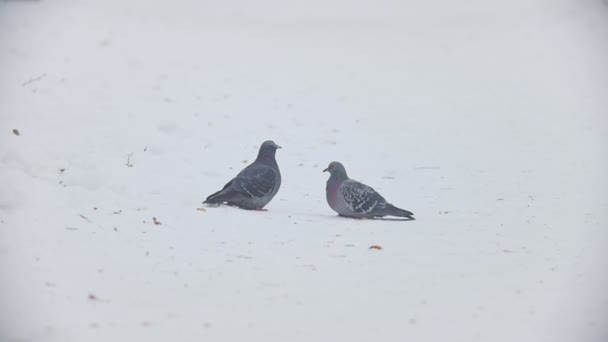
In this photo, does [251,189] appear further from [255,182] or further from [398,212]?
[398,212]

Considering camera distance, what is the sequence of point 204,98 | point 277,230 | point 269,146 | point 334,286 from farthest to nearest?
point 204,98 < point 269,146 < point 277,230 < point 334,286

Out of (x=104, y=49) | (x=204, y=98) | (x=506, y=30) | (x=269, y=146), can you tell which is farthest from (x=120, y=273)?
(x=506, y=30)

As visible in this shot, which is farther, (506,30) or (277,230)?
(506,30)

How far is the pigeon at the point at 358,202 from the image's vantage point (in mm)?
8508

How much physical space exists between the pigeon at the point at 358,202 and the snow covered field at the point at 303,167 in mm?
228

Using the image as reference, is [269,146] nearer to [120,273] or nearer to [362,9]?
[120,273]

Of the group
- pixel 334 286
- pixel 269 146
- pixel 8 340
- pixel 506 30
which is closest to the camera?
pixel 8 340

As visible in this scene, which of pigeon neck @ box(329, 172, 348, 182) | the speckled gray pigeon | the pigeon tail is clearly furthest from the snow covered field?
pigeon neck @ box(329, 172, 348, 182)

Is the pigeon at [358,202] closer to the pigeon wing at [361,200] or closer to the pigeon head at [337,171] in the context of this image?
the pigeon wing at [361,200]

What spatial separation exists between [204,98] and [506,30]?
946cm

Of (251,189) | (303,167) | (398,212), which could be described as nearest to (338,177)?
(398,212)

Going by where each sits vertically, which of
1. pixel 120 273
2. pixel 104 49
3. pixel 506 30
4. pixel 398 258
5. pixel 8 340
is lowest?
pixel 8 340

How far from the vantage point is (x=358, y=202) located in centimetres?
858

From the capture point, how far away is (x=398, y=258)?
665 cm
